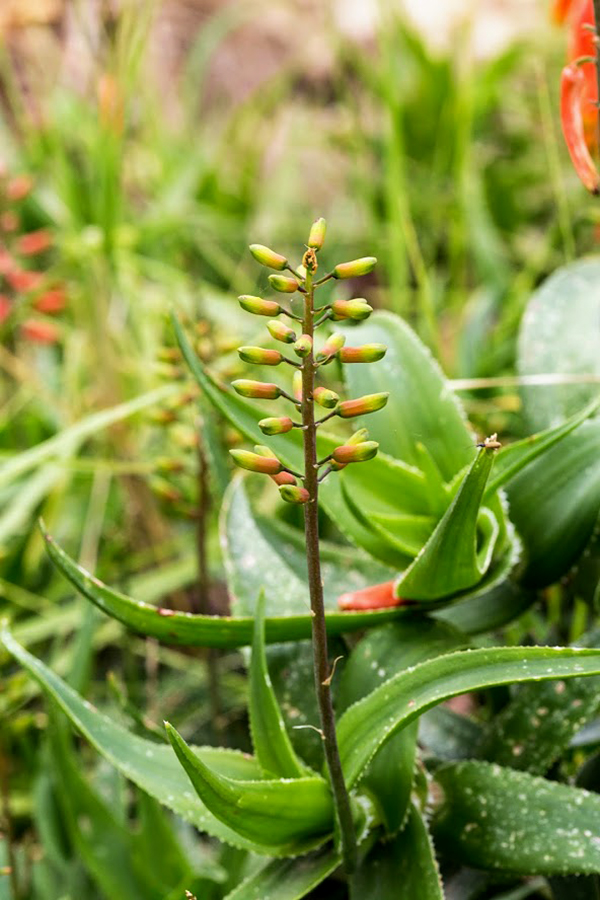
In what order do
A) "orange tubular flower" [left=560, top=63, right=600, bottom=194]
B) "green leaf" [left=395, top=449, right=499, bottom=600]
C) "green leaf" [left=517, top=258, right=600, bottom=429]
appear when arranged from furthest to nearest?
1. "green leaf" [left=517, top=258, right=600, bottom=429]
2. "orange tubular flower" [left=560, top=63, right=600, bottom=194]
3. "green leaf" [left=395, top=449, right=499, bottom=600]

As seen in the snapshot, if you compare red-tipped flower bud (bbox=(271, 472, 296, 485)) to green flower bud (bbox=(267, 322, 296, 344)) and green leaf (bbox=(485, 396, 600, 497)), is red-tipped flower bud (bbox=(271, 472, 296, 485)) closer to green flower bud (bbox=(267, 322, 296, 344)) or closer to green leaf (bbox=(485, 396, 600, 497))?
green flower bud (bbox=(267, 322, 296, 344))

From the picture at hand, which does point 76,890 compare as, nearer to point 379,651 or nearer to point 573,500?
point 379,651

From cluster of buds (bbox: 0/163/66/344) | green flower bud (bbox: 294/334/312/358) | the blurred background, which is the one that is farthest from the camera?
cluster of buds (bbox: 0/163/66/344)

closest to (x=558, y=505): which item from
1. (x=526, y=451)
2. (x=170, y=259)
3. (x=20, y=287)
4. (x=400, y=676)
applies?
(x=526, y=451)

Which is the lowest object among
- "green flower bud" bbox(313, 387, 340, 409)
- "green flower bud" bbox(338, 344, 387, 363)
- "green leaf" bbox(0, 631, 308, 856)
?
"green leaf" bbox(0, 631, 308, 856)

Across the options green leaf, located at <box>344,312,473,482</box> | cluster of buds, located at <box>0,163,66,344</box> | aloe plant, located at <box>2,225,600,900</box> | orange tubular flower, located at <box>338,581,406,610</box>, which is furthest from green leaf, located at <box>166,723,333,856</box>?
cluster of buds, located at <box>0,163,66,344</box>

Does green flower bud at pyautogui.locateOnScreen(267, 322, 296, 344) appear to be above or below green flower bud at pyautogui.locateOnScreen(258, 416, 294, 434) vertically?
above

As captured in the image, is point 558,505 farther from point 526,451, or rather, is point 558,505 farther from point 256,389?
point 256,389

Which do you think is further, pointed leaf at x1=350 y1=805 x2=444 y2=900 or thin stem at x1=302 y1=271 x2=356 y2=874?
pointed leaf at x1=350 y1=805 x2=444 y2=900
